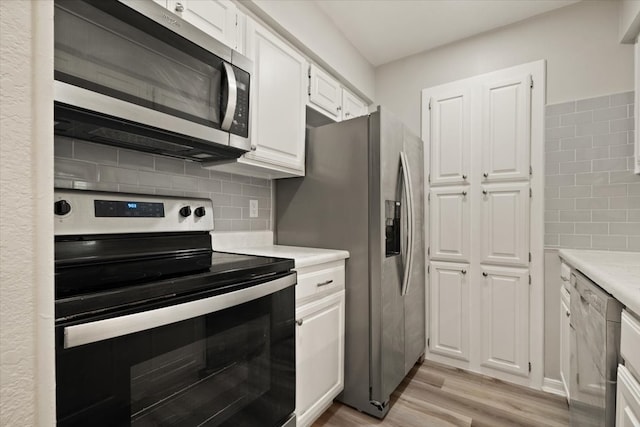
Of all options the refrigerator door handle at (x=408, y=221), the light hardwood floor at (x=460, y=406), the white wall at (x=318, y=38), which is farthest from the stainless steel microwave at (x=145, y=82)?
the light hardwood floor at (x=460, y=406)

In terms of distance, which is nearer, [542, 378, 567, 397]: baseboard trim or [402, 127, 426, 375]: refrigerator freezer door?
[542, 378, 567, 397]: baseboard trim

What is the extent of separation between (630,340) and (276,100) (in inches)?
68.5

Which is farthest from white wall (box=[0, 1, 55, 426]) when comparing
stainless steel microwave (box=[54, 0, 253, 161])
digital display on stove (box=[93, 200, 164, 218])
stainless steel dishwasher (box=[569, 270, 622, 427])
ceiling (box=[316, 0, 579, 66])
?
ceiling (box=[316, 0, 579, 66])

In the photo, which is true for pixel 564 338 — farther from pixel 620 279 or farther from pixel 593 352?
pixel 620 279

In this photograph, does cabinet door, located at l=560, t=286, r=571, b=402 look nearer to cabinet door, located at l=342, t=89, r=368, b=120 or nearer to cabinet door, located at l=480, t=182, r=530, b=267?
cabinet door, located at l=480, t=182, r=530, b=267

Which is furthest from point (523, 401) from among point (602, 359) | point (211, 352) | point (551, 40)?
point (551, 40)

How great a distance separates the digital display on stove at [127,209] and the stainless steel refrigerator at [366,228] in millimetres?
965

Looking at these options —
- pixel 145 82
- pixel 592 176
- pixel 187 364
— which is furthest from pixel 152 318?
pixel 592 176

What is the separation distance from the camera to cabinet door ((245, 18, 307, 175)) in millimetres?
1602

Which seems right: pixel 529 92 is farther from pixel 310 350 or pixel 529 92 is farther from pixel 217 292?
pixel 217 292

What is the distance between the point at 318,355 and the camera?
1606 mm

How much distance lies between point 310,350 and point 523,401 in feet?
4.91

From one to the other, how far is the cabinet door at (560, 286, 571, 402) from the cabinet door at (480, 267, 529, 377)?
0.20m

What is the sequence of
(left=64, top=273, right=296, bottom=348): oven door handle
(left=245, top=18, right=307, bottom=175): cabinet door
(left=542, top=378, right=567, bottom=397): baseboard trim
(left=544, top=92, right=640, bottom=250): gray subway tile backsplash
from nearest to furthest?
(left=64, top=273, right=296, bottom=348): oven door handle
(left=245, top=18, right=307, bottom=175): cabinet door
(left=544, top=92, right=640, bottom=250): gray subway tile backsplash
(left=542, top=378, right=567, bottom=397): baseboard trim
